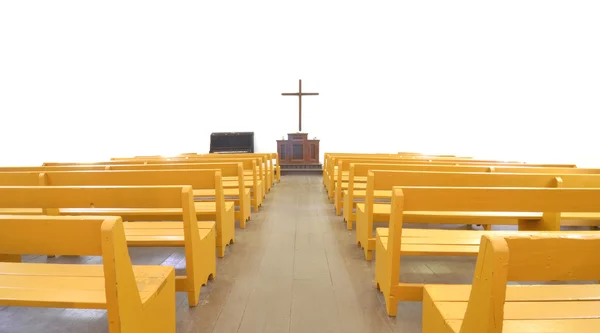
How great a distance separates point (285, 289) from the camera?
165 centimetres

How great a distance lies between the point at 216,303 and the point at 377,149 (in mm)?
7156

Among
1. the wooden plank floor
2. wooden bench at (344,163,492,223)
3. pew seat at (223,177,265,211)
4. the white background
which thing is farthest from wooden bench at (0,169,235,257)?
the white background

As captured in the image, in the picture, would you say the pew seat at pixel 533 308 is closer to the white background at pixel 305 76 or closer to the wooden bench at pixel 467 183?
the wooden bench at pixel 467 183

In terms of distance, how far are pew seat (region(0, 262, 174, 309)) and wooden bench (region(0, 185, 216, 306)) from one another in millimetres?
222

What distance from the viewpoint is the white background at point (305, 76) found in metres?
4.59

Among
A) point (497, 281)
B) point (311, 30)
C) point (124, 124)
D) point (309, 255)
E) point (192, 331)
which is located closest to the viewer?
point (497, 281)

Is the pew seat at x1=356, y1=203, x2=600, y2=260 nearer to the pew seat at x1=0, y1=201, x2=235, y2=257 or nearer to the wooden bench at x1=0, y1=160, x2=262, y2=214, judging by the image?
the pew seat at x1=0, y1=201, x2=235, y2=257

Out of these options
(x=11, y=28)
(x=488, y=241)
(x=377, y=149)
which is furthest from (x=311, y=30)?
(x=488, y=241)

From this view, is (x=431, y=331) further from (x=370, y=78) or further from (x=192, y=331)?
(x=370, y=78)

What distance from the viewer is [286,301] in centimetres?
153

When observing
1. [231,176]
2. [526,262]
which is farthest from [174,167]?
[526,262]

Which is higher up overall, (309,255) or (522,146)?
(522,146)

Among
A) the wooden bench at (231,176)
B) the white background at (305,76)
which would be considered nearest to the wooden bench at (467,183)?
the wooden bench at (231,176)

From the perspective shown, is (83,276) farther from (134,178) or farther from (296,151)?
(296,151)
